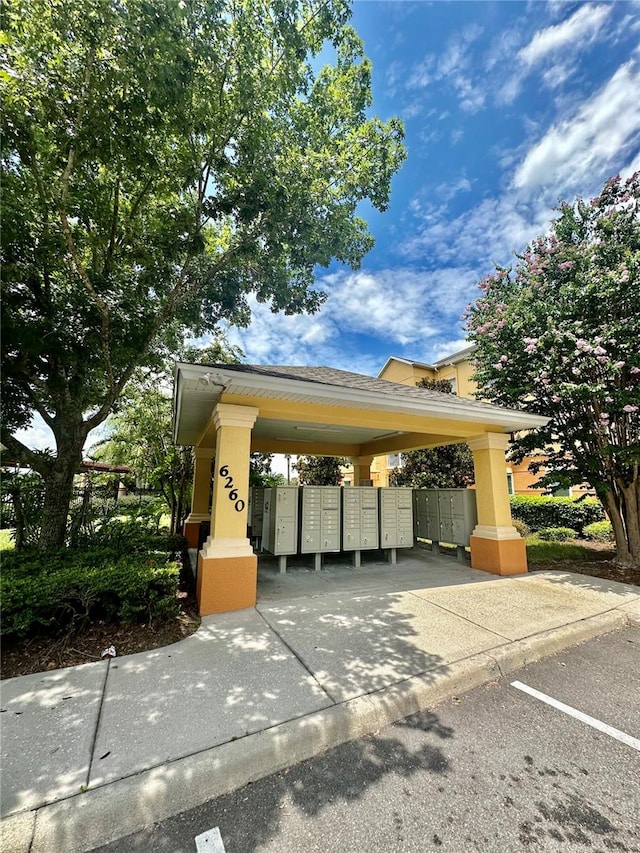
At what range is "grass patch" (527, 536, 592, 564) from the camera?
8055 mm

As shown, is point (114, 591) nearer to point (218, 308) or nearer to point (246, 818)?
point (246, 818)

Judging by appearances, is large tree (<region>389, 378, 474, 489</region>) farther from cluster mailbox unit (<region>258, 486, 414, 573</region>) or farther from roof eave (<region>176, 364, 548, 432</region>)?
roof eave (<region>176, 364, 548, 432</region>)

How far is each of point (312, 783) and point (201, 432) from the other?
6.59 m

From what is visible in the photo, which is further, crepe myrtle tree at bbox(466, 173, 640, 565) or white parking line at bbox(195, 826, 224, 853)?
crepe myrtle tree at bbox(466, 173, 640, 565)

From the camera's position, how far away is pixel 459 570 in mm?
6875

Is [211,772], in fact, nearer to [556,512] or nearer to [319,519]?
[319,519]

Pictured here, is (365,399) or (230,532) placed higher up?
(365,399)

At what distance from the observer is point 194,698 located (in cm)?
270

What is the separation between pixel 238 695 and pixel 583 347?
7.38 m

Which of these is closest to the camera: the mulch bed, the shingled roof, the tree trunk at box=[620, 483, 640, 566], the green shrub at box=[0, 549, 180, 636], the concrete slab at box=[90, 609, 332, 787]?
the concrete slab at box=[90, 609, 332, 787]

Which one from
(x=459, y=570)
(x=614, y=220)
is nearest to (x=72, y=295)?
(x=459, y=570)

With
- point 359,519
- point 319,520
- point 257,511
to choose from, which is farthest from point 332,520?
point 257,511

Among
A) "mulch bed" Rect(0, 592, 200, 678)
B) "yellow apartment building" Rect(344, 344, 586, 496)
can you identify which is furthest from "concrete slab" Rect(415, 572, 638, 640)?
"yellow apartment building" Rect(344, 344, 586, 496)

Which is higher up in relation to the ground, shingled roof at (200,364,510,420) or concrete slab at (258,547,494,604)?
shingled roof at (200,364,510,420)
